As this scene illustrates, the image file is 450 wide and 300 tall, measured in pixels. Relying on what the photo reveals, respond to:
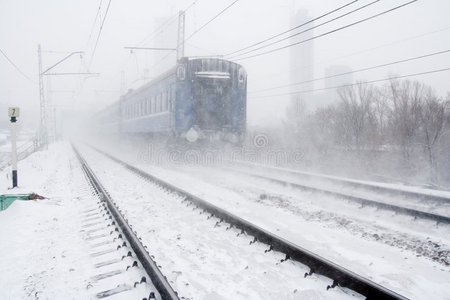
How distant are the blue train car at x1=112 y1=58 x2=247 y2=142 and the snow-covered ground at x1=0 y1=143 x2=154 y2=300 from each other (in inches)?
253

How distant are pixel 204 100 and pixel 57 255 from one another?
9.69m

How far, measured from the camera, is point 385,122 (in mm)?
15688

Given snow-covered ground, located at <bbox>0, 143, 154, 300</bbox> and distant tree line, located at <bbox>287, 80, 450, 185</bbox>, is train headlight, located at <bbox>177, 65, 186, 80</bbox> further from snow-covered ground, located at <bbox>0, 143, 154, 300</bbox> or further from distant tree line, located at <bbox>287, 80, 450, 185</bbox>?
distant tree line, located at <bbox>287, 80, 450, 185</bbox>

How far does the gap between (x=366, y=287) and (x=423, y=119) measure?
1321cm

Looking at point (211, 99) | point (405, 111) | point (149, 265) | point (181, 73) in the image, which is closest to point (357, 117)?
point (405, 111)

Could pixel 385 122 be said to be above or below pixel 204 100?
below

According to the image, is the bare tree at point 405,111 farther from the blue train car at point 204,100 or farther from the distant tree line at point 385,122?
the blue train car at point 204,100

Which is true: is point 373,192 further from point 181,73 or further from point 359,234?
point 181,73

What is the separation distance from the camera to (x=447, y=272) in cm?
349

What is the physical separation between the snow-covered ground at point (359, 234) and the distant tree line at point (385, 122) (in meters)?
8.48

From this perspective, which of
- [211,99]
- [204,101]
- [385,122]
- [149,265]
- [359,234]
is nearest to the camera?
[149,265]

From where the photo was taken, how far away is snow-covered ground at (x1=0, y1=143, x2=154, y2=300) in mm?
3047

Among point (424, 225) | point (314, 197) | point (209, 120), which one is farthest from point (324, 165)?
point (424, 225)

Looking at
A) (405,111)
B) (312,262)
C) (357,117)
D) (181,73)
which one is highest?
(181,73)
